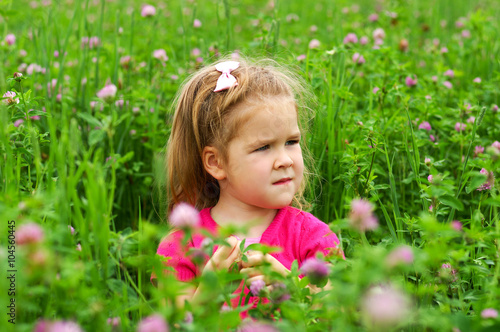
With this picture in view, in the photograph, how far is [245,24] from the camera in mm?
5723

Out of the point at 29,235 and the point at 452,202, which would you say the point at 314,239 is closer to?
the point at 452,202

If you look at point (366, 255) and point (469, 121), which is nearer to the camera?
point (366, 255)

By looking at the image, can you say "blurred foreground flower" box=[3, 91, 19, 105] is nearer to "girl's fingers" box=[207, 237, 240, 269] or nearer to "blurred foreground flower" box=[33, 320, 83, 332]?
"girl's fingers" box=[207, 237, 240, 269]

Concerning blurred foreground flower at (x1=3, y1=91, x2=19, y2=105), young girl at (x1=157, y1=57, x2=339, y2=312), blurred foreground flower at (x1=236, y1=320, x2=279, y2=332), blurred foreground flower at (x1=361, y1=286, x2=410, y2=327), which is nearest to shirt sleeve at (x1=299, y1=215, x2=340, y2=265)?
young girl at (x1=157, y1=57, x2=339, y2=312)

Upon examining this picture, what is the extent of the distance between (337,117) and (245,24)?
346 centimetres

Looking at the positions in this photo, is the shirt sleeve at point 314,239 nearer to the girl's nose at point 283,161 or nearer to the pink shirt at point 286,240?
the pink shirt at point 286,240

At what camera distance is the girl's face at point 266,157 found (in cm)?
187

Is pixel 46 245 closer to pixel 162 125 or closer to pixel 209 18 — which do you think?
pixel 162 125

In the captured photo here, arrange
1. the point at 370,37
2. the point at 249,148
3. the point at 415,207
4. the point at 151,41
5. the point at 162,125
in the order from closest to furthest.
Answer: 1. the point at 249,148
2. the point at 415,207
3. the point at 162,125
4. the point at 151,41
5. the point at 370,37

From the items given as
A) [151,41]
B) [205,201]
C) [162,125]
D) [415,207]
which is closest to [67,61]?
[151,41]

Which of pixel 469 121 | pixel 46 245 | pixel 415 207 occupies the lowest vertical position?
pixel 415 207

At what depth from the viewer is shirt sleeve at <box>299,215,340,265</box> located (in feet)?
6.20

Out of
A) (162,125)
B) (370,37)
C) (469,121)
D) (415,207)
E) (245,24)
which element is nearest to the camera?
(415,207)

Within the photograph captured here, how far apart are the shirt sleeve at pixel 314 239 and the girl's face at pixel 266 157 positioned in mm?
146
